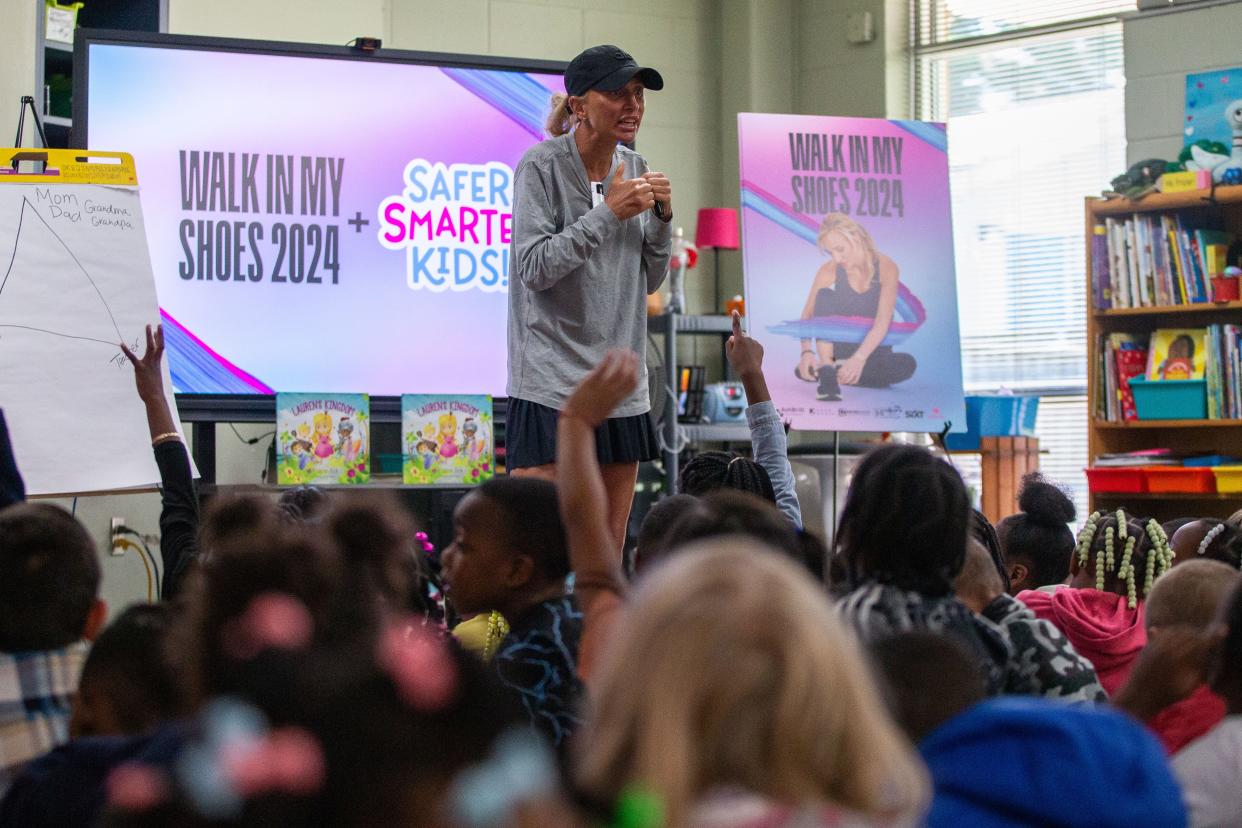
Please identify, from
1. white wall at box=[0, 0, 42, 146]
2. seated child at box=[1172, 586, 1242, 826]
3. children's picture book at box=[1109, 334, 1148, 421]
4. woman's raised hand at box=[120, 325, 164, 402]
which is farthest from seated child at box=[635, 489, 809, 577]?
children's picture book at box=[1109, 334, 1148, 421]

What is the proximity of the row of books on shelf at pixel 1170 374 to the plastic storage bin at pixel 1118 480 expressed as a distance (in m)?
0.21

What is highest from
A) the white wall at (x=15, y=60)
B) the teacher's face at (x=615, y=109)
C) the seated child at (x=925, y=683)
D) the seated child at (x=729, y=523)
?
the white wall at (x=15, y=60)

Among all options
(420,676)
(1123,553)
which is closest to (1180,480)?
(1123,553)

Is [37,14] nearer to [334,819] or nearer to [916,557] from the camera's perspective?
[916,557]

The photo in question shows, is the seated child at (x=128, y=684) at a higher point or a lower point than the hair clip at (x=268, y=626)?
lower

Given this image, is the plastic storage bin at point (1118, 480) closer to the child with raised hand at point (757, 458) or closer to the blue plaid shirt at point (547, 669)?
Result: the child with raised hand at point (757, 458)

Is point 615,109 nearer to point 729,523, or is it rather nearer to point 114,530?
point 729,523

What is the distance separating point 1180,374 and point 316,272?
272cm

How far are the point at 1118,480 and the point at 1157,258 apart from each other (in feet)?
2.43

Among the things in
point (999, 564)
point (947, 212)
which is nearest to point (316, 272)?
point (947, 212)

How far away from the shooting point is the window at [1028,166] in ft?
19.2

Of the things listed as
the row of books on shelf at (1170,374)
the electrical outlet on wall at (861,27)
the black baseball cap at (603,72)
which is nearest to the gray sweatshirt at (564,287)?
the black baseball cap at (603,72)

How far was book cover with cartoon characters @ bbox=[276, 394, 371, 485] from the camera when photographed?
156 inches

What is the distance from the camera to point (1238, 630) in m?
1.38
